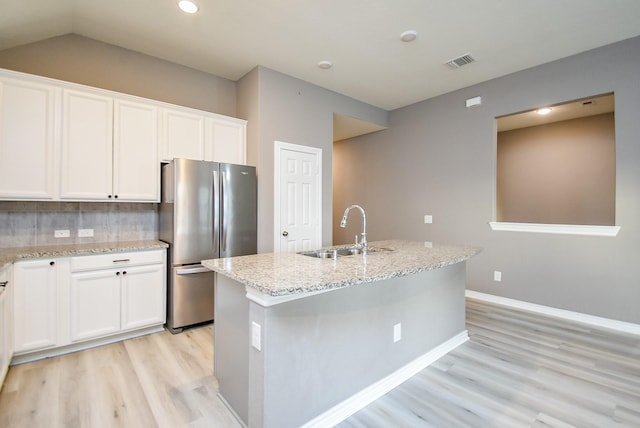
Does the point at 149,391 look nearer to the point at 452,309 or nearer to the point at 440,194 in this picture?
the point at 452,309

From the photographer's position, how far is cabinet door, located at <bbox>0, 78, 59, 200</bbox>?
2322mm

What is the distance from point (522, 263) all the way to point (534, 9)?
274 centimetres

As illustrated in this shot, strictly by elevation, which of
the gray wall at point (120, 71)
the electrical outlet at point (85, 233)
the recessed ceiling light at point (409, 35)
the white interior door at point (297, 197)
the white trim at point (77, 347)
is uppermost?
the recessed ceiling light at point (409, 35)

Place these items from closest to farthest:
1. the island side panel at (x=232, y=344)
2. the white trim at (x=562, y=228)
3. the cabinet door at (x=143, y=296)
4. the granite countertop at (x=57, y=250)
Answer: the island side panel at (x=232, y=344), the granite countertop at (x=57, y=250), the cabinet door at (x=143, y=296), the white trim at (x=562, y=228)

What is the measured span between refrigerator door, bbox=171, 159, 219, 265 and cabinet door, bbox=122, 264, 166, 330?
233 millimetres

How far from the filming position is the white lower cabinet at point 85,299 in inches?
88.8

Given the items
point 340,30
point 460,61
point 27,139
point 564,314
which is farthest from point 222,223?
point 564,314

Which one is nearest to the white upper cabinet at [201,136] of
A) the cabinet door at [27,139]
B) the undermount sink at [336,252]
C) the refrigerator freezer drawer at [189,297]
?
the cabinet door at [27,139]

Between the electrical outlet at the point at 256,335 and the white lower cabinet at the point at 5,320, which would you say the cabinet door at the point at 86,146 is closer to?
the white lower cabinet at the point at 5,320

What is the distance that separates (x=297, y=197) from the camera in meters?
3.86

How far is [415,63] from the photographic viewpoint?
3.44 m

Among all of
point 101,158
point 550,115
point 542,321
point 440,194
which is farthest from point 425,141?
point 101,158

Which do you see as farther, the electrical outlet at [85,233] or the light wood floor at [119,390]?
the electrical outlet at [85,233]

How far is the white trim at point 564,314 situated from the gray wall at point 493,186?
0.06 meters
